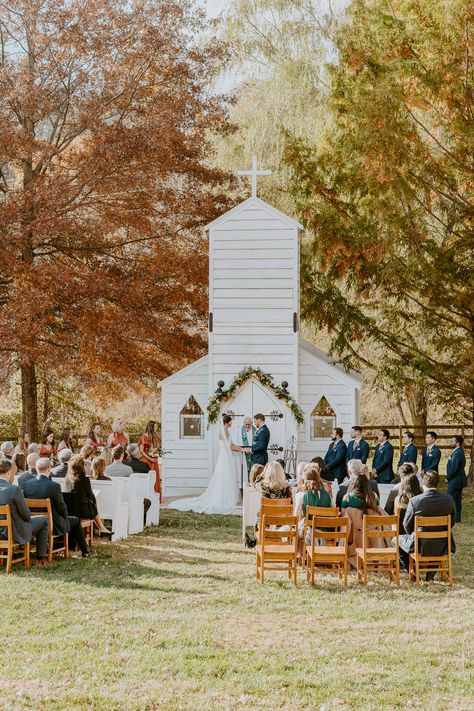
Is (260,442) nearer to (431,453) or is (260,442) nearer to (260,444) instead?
(260,444)

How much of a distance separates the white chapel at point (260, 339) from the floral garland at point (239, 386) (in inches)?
4.8

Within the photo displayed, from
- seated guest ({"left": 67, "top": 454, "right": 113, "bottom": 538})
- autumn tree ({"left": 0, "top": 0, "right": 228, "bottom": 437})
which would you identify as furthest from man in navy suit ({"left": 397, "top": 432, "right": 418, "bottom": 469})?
autumn tree ({"left": 0, "top": 0, "right": 228, "bottom": 437})

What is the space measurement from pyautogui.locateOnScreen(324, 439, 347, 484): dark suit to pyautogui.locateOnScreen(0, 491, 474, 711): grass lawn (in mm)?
5811

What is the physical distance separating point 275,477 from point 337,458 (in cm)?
550

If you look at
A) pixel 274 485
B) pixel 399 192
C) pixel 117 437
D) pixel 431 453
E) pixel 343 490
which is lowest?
pixel 343 490

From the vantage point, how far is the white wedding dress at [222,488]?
56.6 ft

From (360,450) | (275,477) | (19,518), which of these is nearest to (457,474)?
(360,450)

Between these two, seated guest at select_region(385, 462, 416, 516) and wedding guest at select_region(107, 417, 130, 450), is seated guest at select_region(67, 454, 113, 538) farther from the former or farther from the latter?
wedding guest at select_region(107, 417, 130, 450)

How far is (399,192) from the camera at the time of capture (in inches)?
780

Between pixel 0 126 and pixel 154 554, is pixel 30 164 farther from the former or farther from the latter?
pixel 154 554

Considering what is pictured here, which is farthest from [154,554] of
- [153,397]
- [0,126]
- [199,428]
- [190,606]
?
[153,397]

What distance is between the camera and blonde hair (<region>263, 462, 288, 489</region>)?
1189 centimetres

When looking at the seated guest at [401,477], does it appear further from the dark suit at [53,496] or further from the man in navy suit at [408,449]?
the dark suit at [53,496]

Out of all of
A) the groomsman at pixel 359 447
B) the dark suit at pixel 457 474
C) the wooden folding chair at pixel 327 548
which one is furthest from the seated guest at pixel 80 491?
the dark suit at pixel 457 474
